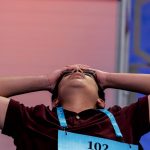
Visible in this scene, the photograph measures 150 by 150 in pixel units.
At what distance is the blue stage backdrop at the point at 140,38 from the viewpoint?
211 centimetres

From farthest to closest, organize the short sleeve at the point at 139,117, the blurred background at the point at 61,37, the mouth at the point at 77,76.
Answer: the blurred background at the point at 61,37 → the mouth at the point at 77,76 → the short sleeve at the point at 139,117

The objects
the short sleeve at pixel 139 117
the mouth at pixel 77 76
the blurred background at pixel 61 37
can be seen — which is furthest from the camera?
the blurred background at pixel 61 37

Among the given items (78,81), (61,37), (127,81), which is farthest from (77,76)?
(61,37)

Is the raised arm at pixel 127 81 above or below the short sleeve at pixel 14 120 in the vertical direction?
above

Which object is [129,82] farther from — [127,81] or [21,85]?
[21,85]

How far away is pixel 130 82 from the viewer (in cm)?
144

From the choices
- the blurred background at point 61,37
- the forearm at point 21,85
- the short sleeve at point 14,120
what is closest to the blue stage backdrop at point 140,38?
the blurred background at point 61,37

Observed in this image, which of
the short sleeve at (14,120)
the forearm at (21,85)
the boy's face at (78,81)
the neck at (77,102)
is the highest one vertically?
the boy's face at (78,81)

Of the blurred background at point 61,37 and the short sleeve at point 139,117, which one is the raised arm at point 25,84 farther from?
the blurred background at point 61,37

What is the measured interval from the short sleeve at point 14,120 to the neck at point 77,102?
0.47 feet

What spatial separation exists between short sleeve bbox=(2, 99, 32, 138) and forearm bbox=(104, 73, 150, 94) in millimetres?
346

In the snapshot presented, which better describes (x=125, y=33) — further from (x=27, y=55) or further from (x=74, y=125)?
(x=74, y=125)

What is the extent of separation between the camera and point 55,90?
147 cm

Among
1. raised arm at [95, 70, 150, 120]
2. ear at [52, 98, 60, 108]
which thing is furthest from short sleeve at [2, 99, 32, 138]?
raised arm at [95, 70, 150, 120]
